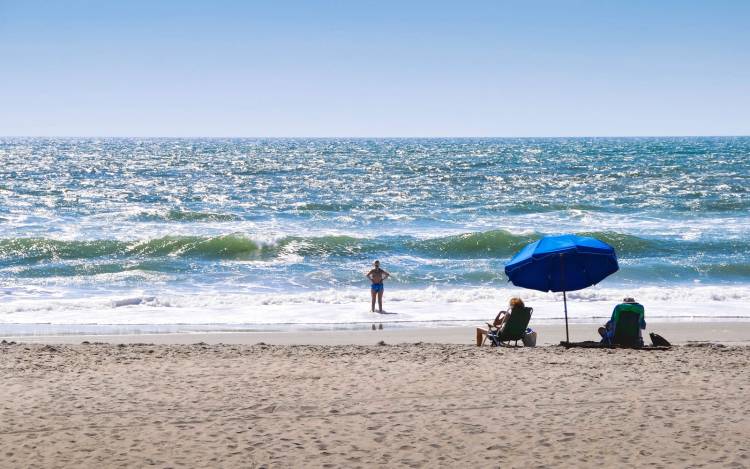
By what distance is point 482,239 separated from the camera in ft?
90.2

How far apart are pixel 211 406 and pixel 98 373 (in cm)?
216

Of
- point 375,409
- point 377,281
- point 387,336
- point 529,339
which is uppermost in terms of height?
point 377,281

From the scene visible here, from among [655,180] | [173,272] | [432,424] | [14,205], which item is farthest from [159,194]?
[432,424]

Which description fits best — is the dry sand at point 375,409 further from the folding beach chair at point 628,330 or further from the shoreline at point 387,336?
the shoreline at point 387,336

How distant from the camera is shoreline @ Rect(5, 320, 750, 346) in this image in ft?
43.8

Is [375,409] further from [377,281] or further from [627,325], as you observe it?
[377,281]

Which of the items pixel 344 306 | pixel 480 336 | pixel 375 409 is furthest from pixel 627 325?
pixel 344 306

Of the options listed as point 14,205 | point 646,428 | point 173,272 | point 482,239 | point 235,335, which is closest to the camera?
point 646,428

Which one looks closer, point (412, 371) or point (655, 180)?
point (412, 371)

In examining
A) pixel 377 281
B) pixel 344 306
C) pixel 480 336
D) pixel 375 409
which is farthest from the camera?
pixel 344 306

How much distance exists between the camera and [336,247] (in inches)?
1049

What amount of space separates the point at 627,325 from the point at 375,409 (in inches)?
199

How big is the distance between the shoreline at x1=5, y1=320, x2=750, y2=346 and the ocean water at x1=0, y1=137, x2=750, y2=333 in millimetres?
834

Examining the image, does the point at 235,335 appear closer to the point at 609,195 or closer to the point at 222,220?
the point at 222,220
